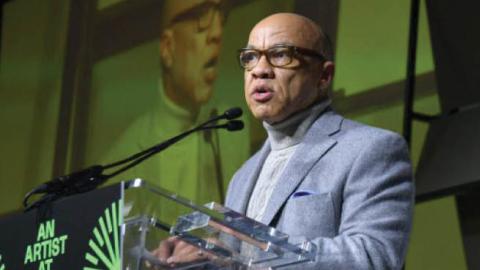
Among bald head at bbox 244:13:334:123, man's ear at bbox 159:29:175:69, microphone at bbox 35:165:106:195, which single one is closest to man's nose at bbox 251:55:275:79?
bald head at bbox 244:13:334:123

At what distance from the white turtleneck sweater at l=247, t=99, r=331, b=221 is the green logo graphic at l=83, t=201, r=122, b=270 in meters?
0.71

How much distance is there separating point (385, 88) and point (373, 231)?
1710mm

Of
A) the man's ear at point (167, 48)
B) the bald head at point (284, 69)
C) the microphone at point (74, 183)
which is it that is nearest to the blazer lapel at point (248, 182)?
the bald head at point (284, 69)

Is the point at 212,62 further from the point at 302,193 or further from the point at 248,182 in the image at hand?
the point at 302,193

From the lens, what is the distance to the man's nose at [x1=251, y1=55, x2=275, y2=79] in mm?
2566

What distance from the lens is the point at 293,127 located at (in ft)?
8.59

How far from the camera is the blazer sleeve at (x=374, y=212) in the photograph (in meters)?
2.18

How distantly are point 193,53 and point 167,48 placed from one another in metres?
0.16

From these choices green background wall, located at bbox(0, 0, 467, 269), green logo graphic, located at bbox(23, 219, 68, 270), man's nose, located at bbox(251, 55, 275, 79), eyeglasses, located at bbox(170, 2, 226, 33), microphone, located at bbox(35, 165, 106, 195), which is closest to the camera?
green logo graphic, located at bbox(23, 219, 68, 270)

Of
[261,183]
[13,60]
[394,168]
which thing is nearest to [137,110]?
[13,60]

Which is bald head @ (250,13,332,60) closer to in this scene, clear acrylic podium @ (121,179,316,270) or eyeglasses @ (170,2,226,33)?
clear acrylic podium @ (121,179,316,270)

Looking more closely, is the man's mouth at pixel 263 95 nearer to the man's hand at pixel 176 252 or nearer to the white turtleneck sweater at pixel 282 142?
the white turtleneck sweater at pixel 282 142

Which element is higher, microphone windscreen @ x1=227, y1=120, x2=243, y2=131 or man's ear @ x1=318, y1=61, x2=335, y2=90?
man's ear @ x1=318, y1=61, x2=335, y2=90

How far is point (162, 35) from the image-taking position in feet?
15.1
